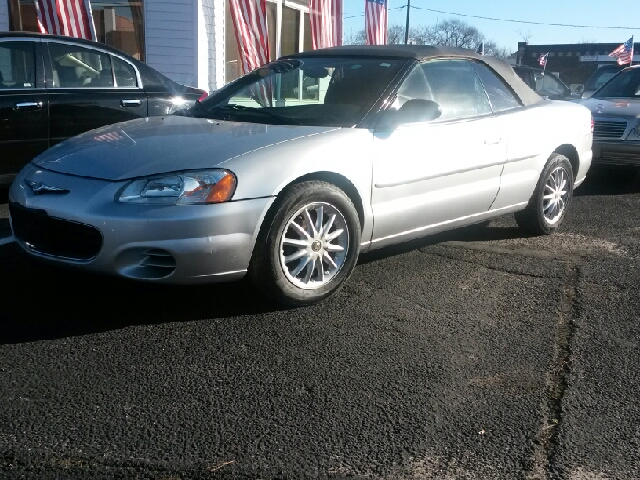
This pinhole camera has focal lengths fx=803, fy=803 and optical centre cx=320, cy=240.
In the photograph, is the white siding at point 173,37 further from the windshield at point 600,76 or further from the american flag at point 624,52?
the american flag at point 624,52

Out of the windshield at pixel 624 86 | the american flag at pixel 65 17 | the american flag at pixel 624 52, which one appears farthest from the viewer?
the american flag at pixel 624 52

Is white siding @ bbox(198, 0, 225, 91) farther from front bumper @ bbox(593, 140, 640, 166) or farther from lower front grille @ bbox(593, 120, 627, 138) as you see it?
front bumper @ bbox(593, 140, 640, 166)

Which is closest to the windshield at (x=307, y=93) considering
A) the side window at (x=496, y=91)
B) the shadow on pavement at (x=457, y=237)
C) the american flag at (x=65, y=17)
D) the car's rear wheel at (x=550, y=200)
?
the side window at (x=496, y=91)

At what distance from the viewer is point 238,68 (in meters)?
14.3

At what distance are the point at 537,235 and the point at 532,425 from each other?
354cm

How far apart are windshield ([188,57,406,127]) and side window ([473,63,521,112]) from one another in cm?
82

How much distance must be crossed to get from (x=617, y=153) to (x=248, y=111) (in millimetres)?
5717

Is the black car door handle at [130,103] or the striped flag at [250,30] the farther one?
the striped flag at [250,30]

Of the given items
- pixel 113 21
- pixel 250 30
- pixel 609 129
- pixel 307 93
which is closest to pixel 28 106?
pixel 307 93

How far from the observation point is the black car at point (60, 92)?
688 cm

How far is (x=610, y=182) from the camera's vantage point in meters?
9.73

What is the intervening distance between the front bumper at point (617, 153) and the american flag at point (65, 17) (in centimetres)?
702

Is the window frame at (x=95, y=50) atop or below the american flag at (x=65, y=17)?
below

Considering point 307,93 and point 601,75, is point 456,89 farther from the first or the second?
point 601,75
